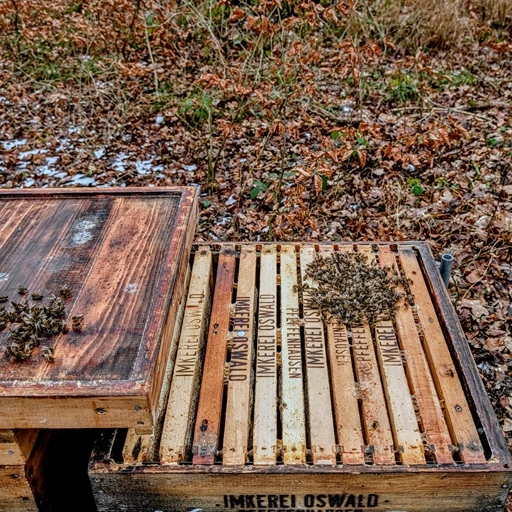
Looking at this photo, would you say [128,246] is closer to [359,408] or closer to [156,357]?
[156,357]

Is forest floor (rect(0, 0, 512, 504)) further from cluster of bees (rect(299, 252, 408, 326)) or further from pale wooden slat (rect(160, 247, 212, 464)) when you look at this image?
pale wooden slat (rect(160, 247, 212, 464))

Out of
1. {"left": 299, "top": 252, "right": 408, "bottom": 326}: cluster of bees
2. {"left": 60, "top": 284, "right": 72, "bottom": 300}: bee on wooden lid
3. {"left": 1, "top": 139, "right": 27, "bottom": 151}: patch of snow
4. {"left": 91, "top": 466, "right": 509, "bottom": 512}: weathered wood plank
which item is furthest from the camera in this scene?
{"left": 1, "top": 139, "right": 27, "bottom": 151}: patch of snow

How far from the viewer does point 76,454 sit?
2.74 metres

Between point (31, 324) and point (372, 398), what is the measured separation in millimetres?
1563

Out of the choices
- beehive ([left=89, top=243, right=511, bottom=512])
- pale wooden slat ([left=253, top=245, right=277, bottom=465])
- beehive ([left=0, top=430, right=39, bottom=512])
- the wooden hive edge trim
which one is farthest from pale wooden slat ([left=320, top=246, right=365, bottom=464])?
beehive ([left=0, top=430, right=39, bottom=512])

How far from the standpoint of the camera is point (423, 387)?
2.51m

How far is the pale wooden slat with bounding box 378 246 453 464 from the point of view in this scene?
2232 millimetres

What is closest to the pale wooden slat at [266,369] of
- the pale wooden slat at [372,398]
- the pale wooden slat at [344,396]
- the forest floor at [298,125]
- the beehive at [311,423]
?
the beehive at [311,423]

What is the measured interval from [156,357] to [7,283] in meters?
0.97

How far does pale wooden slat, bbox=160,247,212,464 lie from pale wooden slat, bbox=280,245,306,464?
0.44m

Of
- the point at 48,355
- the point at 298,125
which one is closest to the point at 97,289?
the point at 48,355

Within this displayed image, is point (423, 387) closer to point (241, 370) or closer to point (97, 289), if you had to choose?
point (241, 370)

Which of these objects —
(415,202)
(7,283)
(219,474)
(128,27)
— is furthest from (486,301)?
(128,27)

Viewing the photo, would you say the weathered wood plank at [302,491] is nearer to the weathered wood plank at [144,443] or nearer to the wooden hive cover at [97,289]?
the weathered wood plank at [144,443]
